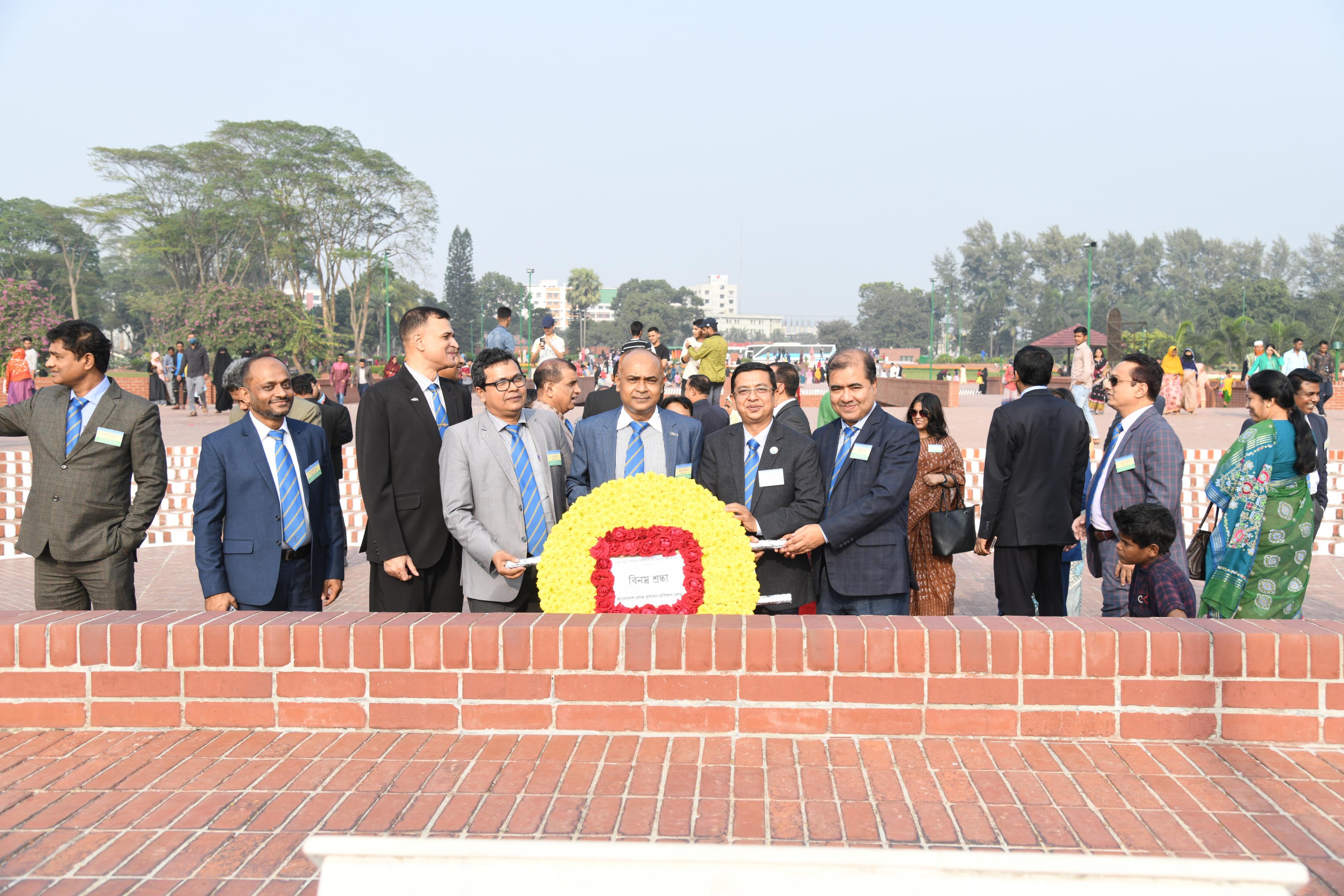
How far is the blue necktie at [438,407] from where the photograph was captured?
16.1ft

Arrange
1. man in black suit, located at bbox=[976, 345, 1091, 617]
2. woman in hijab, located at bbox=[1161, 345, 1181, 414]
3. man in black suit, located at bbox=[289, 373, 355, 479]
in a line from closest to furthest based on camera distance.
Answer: man in black suit, located at bbox=[976, 345, 1091, 617], man in black suit, located at bbox=[289, 373, 355, 479], woman in hijab, located at bbox=[1161, 345, 1181, 414]

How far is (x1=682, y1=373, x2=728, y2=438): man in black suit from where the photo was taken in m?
7.93

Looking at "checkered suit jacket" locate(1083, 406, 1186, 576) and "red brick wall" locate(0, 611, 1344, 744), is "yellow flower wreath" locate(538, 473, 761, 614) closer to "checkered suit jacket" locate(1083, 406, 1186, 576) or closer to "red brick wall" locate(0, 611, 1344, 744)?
"red brick wall" locate(0, 611, 1344, 744)

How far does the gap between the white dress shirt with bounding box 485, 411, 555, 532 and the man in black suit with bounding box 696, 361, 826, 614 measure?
0.76 m

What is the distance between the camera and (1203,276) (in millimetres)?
136875

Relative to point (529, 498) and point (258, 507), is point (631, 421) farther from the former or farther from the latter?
point (258, 507)

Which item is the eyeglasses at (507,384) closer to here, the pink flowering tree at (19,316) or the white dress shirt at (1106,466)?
the white dress shirt at (1106,466)

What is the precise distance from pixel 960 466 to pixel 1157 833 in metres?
3.40

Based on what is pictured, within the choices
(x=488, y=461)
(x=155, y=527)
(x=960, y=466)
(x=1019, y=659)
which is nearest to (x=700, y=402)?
(x=960, y=466)

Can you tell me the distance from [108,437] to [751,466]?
2.93 m

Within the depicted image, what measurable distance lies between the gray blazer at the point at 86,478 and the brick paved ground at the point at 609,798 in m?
1.27

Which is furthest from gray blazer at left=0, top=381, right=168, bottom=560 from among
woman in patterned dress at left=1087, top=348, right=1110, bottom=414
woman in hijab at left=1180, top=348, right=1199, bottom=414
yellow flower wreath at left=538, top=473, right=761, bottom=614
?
woman in hijab at left=1180, top=348, right=1199, bottom=414

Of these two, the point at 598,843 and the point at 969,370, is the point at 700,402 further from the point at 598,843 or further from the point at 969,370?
the point at 969,370

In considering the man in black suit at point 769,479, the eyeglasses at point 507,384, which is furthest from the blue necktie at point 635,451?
the eyeglasses at point 507,384
